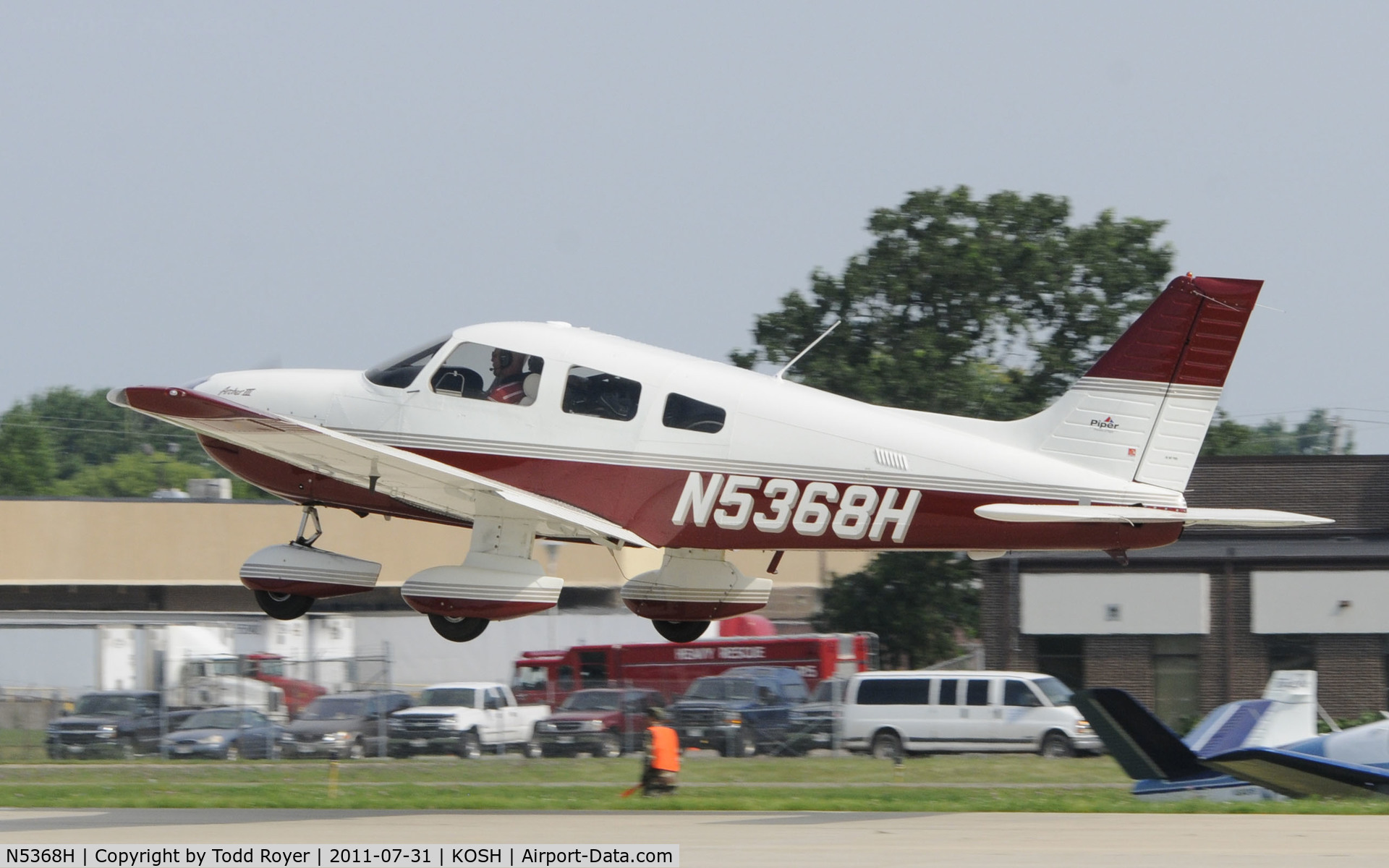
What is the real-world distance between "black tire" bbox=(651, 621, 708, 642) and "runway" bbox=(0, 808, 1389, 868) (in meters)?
1.97

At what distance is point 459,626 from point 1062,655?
2168 cm

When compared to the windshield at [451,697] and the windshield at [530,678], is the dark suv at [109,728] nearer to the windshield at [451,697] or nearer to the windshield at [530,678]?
the windshield at [451,697]

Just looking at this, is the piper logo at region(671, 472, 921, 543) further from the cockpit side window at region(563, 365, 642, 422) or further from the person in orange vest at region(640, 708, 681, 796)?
→ the person in orange vest at region(640, 708, 681, 796)

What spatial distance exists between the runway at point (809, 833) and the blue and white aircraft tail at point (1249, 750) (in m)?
1.38

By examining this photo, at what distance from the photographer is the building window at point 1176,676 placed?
3372 cm

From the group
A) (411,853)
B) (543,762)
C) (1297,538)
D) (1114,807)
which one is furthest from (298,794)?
(1297,538)

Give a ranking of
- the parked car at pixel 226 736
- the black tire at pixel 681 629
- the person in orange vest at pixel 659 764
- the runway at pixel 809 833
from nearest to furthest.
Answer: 1. the runway at pixel 809 833
2. the black tire at pixel 681 629
3. the person in orange vest at pixel 659 764
4. the parked car at pixel 226 736

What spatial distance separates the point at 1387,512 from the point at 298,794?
25.7 m

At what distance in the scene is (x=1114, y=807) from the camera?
19.2 meters

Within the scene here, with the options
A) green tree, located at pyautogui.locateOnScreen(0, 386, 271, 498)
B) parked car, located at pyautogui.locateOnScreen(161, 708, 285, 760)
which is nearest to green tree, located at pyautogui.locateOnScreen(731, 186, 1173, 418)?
parked car, located at pyautogui.locateOnScreen(161, 708, 285, 760)

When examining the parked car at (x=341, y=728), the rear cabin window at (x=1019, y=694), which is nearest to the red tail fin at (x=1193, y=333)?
the rear cabin window at (x=1019, y=694)

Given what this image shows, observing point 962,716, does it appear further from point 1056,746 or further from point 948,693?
point 1056,746

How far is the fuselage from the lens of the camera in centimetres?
1477

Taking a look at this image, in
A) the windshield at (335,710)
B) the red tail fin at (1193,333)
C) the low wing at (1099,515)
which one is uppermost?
the red tail fin at (1193,333)
